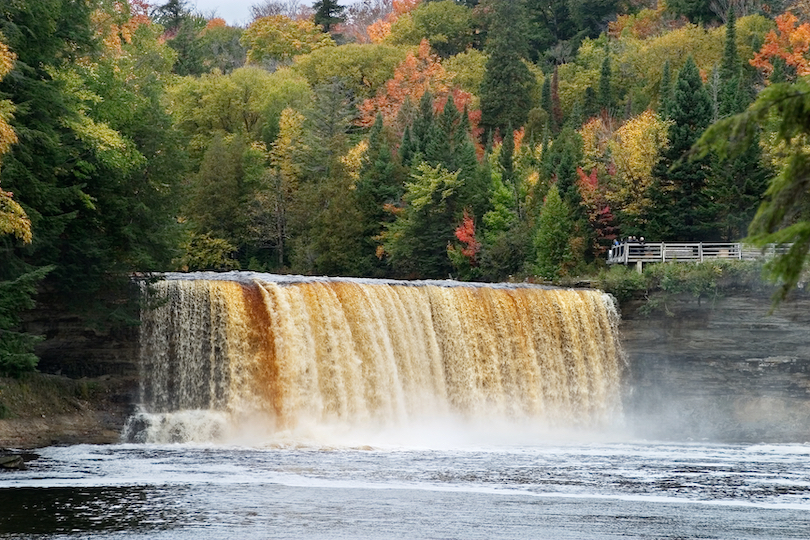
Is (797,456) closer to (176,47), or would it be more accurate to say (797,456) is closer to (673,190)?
(673,190)

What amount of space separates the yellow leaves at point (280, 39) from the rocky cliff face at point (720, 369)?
72.5m

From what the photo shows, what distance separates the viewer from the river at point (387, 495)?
2019 cm

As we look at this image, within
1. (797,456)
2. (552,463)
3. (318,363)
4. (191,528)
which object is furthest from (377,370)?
(191,528)

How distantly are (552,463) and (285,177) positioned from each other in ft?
157

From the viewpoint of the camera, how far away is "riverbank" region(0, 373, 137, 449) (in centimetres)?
3300

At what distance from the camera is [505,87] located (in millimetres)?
92938

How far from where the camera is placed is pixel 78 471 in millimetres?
26625

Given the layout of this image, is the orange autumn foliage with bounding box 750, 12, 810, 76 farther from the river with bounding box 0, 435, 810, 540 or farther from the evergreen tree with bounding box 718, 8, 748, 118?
the river with bounding box 0, 435, 810, 540

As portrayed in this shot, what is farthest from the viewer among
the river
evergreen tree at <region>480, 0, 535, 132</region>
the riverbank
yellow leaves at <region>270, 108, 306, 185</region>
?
evergreen tree at <region>480, 0, 535, 132</region>

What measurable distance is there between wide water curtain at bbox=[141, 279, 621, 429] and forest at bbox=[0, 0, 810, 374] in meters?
2.37

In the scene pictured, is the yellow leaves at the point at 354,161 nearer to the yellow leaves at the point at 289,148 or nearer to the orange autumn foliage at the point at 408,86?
the yellow leaves at the point at 289,148

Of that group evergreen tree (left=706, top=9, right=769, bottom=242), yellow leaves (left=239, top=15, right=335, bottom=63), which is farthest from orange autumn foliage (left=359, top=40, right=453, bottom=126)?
evergreen tree (left=706, top=9, right=769, bottom=242)

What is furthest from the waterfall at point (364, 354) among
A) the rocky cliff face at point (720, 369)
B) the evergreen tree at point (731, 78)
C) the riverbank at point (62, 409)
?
the evergreen tree at point (731, 78)

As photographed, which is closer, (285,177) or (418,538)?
(418,538)
